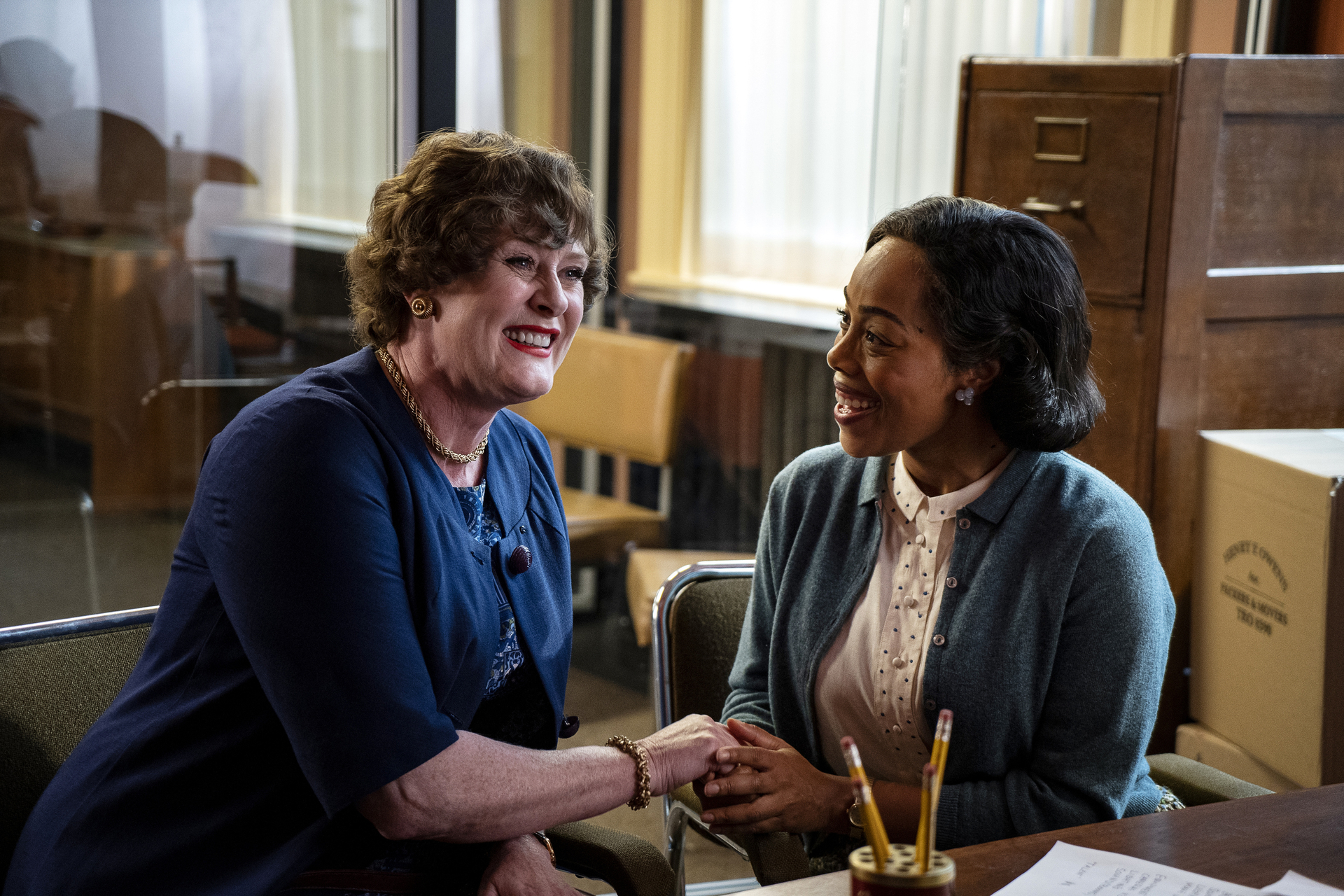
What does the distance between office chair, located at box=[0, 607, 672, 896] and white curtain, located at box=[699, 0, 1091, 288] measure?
2.76 meters

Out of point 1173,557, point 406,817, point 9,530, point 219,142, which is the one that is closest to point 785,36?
point 219,142

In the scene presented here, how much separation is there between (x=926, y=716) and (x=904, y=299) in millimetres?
512

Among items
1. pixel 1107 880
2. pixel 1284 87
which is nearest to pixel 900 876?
pixel 1107 880

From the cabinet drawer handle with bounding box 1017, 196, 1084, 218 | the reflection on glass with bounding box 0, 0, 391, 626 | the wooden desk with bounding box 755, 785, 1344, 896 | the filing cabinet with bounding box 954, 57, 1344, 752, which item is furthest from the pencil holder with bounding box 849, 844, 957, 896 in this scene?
the reflection on glass with bounding box 0, 0, 391, 626

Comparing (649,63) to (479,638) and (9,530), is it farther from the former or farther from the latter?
(479,638)

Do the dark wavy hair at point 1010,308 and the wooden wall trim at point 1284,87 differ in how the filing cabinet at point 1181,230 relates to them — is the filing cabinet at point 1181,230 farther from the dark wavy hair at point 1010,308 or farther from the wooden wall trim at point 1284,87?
the dark wavy hair at point 1010,308

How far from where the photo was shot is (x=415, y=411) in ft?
4.83

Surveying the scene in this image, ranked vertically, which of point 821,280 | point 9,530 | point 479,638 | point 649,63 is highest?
point 649,63

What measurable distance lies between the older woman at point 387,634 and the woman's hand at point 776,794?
0.05m

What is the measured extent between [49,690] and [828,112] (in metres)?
3.22

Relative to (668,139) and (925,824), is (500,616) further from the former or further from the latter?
(668,139)

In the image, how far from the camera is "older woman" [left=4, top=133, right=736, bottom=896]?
4.16 ft

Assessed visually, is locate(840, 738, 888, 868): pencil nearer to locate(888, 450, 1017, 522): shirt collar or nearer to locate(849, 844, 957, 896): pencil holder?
locate(849, 844, 957, 896): pencil holder

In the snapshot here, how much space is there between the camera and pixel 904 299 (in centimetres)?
157
